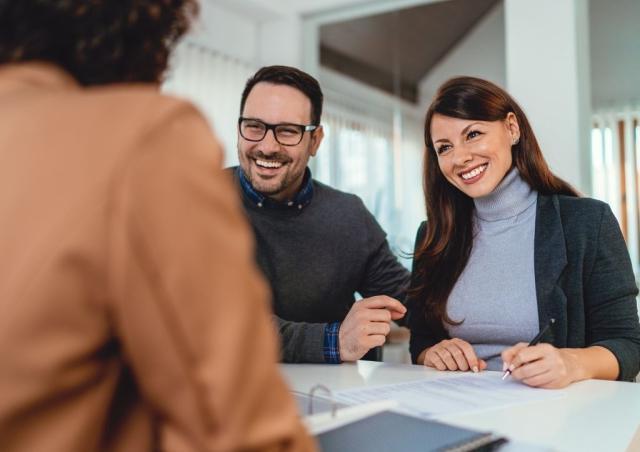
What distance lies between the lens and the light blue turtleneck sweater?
157 cm

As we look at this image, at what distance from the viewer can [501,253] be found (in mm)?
1680

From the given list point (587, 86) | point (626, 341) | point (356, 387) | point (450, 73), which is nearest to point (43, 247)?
point (356, 387)

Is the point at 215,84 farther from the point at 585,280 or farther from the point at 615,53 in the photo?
the point at 615,53

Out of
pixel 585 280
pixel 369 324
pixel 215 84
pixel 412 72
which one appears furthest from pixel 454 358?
pixel 412 72

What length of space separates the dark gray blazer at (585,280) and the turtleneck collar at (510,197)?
14 cm

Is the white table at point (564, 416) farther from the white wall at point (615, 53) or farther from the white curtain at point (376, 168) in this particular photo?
the white curtain at point (376, 168)

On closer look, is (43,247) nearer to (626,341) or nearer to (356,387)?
(356,387)

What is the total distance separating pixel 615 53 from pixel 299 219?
3.36 meters

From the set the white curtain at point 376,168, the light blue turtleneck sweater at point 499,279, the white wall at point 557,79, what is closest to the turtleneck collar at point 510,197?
the light blue turtleneck sweater at point 499,279

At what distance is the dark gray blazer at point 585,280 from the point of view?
1.46 metres

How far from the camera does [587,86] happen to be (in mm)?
2818

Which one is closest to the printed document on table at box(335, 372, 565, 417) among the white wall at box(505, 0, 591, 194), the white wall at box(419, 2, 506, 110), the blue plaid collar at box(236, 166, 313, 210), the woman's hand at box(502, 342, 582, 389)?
the woman's hand at box(502, 342, 582, 389)

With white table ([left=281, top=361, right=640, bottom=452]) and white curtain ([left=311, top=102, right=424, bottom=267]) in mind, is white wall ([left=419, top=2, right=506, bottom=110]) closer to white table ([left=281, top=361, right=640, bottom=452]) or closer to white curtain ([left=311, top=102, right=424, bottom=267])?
white curtain ([left=311, top=102, right=424, bottom=267])

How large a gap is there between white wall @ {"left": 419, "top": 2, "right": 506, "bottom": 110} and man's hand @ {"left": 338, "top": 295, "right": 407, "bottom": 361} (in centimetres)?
421
